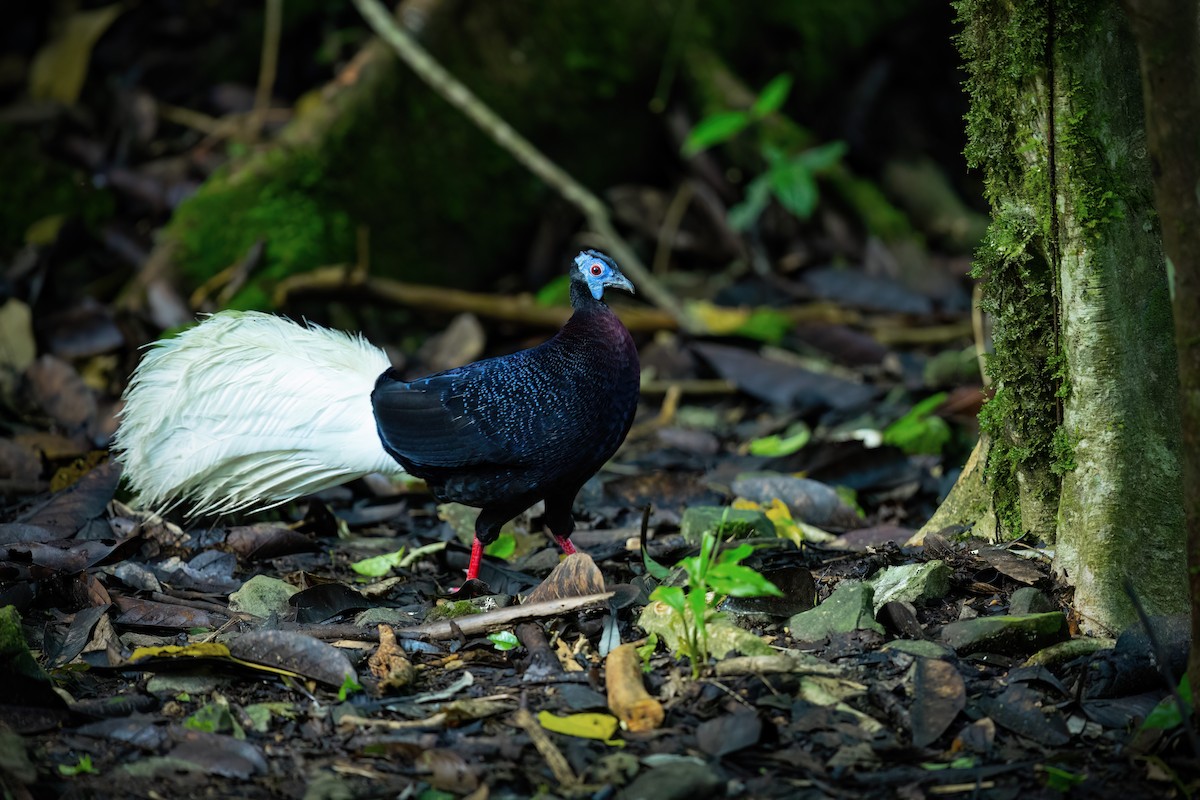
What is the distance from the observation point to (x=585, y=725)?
2783 mm

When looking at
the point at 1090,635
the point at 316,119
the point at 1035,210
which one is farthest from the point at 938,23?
the point at 1090,635

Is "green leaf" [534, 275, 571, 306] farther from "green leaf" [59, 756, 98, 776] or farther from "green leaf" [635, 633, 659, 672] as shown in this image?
"green leaf" [59, 756, 98, 776]

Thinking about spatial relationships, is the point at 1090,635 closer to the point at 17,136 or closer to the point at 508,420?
the point at 508,420

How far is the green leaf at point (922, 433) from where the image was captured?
17.4 feet

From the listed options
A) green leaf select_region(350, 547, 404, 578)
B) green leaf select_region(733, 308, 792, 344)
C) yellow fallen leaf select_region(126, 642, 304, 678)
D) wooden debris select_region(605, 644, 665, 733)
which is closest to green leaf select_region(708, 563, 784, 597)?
wooden debris select_region(605, 644, 665, 733)

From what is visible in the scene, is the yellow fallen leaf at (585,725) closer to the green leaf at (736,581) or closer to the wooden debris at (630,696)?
the wooden debris at (630,696)

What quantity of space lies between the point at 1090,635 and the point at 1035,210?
1177 mm

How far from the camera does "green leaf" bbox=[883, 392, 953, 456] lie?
532 cm

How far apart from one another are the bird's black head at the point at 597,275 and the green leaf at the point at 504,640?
1.29m

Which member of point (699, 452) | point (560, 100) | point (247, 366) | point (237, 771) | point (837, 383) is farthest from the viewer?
point (560, 100)

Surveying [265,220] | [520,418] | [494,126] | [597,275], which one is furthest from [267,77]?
[520,418]

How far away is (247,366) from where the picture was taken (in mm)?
4074

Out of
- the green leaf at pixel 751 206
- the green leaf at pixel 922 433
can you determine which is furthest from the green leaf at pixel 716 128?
the green leaf at pixel 922 433

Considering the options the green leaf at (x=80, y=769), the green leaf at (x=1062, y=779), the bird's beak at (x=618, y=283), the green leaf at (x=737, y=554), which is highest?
the bird's beak at (x=618, y=283)
